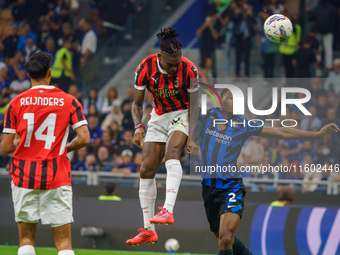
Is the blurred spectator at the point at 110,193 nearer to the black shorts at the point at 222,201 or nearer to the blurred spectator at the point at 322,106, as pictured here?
the blurred spectator at the point at 322,106

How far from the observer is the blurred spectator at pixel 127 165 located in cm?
1388

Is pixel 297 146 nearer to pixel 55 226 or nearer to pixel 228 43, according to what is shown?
pixel 228 43

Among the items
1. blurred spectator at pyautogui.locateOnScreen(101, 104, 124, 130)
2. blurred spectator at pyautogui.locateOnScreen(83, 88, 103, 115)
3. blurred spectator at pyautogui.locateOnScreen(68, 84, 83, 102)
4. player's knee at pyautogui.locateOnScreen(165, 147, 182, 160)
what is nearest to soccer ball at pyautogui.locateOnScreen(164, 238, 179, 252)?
blurred spectator at pyautogui.locateOnScreen(101, 104, 124, 130)

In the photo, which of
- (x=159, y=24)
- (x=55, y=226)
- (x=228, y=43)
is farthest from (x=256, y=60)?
(x=55, y=226)

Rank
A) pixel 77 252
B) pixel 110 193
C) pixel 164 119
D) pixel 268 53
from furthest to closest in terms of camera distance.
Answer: pixel 268 53
pixel 110 193
pixel 77 252
pixel 164 119

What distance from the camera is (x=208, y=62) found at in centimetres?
1570

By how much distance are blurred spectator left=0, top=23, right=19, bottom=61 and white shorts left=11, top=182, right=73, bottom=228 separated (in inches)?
460

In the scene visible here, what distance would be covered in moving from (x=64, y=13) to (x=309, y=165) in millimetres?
8474

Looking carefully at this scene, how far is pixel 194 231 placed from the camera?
12570mm

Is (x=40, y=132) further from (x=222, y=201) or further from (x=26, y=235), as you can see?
(x=222, y=201)

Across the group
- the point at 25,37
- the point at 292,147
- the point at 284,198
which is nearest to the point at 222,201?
the point at 284,198

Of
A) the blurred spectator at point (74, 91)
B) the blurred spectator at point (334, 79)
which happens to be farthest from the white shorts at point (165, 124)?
the blurred spectator at point (74, 91)

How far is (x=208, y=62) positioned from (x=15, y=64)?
5.09m

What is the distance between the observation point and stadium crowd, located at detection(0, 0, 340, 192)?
1359 cm
